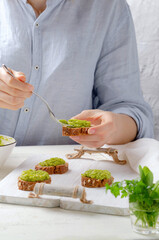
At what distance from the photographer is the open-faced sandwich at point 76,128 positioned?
149 centimetres

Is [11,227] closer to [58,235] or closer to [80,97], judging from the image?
[58,235]

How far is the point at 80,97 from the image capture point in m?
2.05

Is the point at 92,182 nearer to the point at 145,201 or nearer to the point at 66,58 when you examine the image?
the point at 145,201

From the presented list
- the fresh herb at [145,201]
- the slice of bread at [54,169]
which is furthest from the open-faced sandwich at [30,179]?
the fresh herb at [145,201]

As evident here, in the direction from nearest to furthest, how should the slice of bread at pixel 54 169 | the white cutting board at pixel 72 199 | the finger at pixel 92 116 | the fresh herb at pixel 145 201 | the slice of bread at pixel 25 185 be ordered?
the fresh herb at pixel 145 201 < the white cutting board at pixel 72 199 < the slice of bread at pixel 25 185 < the slice of bread at pixel 54 169 < the finger at pixel 92 116

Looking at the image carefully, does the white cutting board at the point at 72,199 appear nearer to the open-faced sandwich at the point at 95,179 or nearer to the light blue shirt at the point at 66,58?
the open-faced sandwich at the point at 95,179

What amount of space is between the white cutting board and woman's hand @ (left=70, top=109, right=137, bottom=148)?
102 mm

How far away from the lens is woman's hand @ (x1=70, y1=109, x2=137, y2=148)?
5.01 ft

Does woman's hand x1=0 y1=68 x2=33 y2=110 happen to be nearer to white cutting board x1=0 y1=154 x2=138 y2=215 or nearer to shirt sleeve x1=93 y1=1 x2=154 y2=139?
white cutting board x1=0 y1=154 x2=138 y2=215

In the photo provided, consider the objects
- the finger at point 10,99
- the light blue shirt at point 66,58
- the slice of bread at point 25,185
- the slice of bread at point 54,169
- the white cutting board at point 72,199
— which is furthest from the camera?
the light blue shirt at point 66,58

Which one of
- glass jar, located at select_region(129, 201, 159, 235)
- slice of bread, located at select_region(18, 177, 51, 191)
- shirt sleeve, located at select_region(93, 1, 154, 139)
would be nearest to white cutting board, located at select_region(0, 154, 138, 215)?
slice of bread, located at select_region(18, 177, 51, 191)

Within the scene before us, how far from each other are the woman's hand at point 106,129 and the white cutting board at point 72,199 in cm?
10

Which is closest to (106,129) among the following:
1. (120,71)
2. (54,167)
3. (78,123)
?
(78,123)

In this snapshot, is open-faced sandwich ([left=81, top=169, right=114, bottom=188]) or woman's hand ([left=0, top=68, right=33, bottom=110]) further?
woman's hand ([left=0, top=68, right=33, bottom=110])
